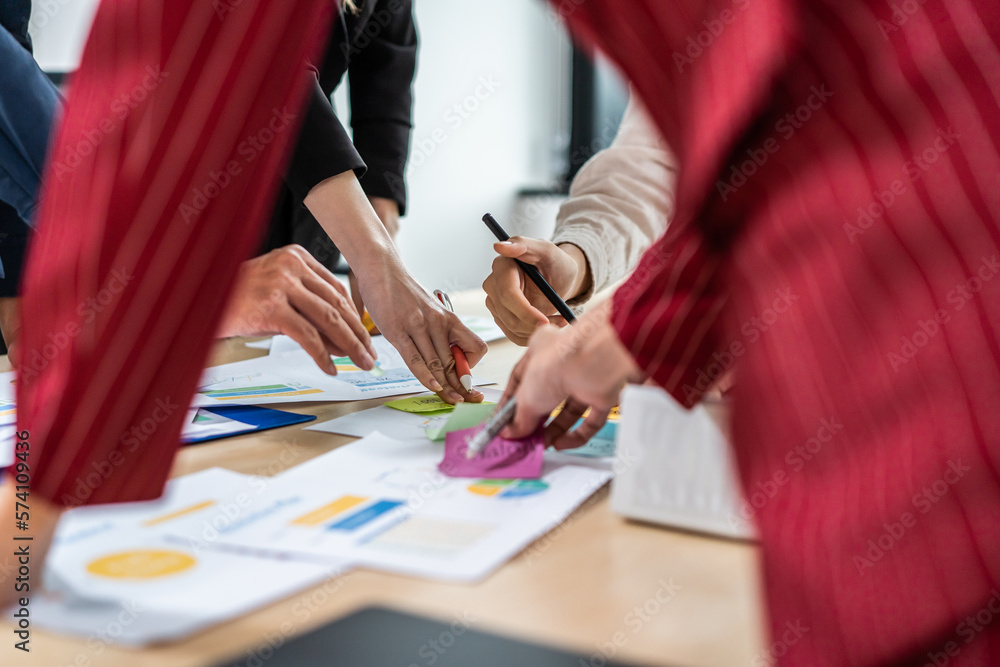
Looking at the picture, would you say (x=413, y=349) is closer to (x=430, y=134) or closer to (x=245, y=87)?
(x=245, y=87)

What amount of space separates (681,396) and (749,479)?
3.4 inches

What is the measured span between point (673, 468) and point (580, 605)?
0.13 metres

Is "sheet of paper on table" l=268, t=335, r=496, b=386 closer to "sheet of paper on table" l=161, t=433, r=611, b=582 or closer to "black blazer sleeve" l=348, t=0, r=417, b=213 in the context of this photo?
"sheet of paper on table" l=161, t=433, r=611, b=582

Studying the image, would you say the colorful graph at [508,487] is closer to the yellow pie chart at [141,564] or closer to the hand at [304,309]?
the yellow pie chart at [141,564]

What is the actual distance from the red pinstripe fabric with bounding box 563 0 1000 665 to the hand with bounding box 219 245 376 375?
61 centimetres

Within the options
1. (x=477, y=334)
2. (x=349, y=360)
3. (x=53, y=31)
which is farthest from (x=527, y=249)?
(x=53, y=31)

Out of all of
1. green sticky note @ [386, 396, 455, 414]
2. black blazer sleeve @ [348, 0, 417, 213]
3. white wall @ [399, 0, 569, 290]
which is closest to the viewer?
green sticky note @ [386, 396, 455, 414]

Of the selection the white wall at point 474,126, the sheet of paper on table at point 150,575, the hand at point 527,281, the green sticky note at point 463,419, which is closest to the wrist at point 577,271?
the hand at point 527,281

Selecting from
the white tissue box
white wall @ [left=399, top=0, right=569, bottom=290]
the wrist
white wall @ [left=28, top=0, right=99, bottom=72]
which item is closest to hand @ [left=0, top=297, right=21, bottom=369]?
the wrist

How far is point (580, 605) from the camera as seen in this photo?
39cm

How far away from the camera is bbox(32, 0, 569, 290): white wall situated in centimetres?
337

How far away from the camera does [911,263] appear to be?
35 centimetres

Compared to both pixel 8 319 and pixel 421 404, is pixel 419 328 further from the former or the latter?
pixel 8 319

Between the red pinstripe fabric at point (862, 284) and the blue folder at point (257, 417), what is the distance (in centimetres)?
48
